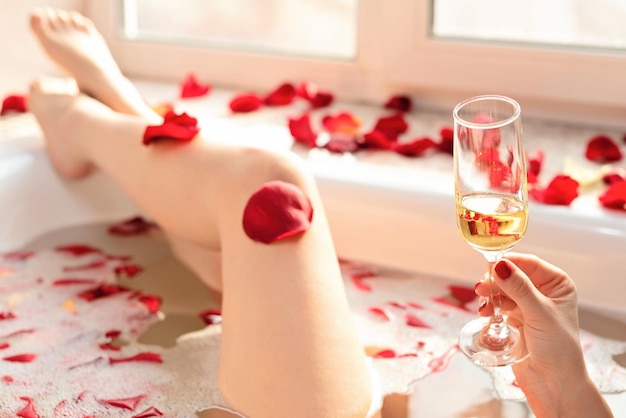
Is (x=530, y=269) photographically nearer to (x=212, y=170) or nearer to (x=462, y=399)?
(x=462, y=399)

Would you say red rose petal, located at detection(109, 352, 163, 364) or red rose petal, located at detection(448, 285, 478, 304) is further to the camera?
red rose petal, located at detection(448, 285, 478, 304)

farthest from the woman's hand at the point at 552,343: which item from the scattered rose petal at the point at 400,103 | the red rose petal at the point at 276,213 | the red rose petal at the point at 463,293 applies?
the scattered rose petal at the point at 400,103

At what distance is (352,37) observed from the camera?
2035 millimetres

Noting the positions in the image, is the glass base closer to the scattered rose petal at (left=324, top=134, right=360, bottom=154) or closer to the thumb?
the thumb

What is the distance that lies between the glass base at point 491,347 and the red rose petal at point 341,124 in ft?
2.54

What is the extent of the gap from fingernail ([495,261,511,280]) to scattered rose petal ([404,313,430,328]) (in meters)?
0.43

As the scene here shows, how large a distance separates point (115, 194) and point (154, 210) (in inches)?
14.4

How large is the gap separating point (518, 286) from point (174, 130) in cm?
66

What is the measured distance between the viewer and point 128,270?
1558 mm

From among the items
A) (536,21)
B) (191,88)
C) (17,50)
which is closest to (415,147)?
(536,21)

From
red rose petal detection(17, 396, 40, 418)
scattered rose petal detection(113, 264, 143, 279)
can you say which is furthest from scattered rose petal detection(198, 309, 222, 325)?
red rose petal detection(17, 396, 40, 418)

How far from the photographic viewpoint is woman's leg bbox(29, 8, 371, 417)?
3.51 ft

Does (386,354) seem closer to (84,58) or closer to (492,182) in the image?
(492,182)

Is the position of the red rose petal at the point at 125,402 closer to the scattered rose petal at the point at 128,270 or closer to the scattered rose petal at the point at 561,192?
the scattered rose petal at the point at 128,270
